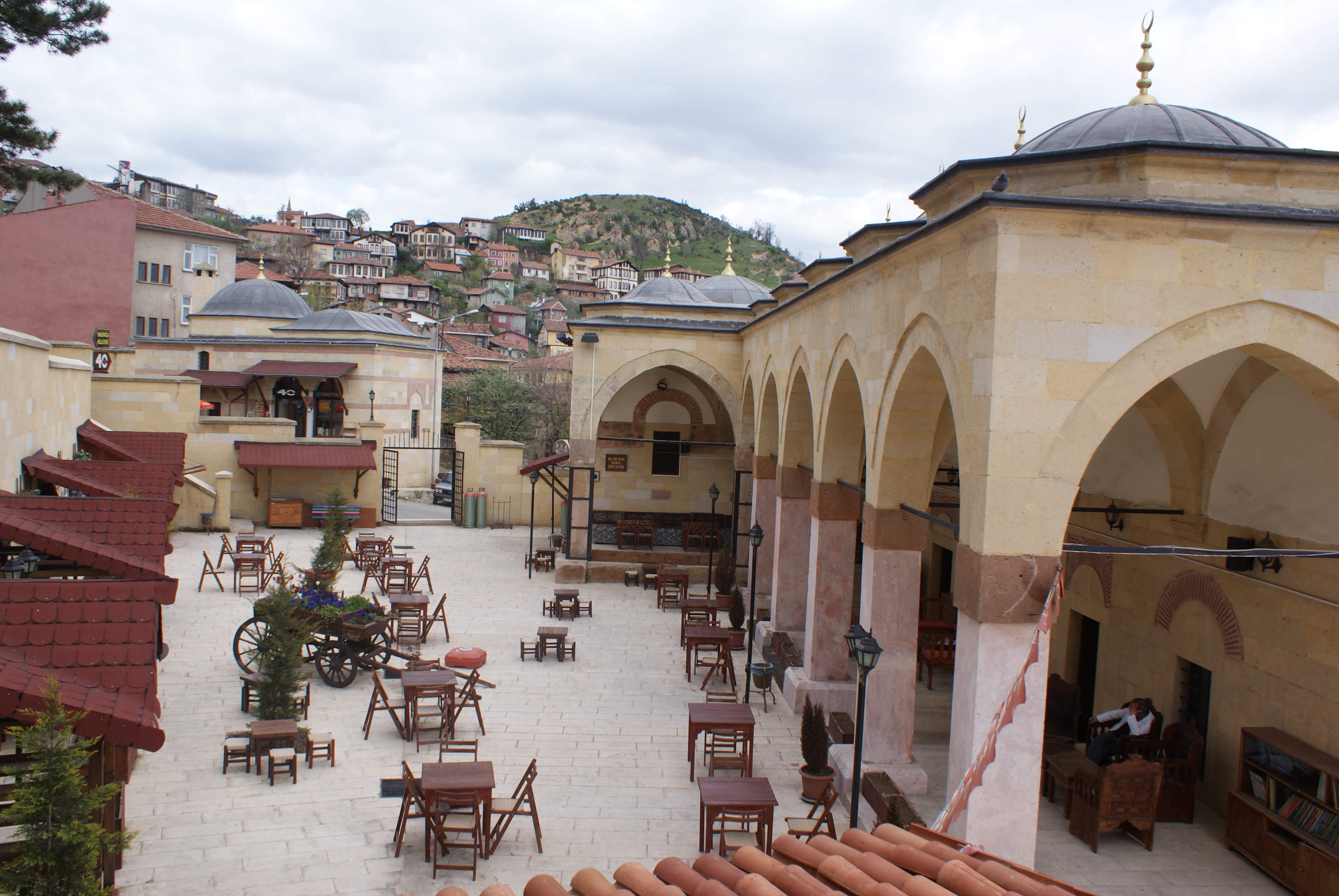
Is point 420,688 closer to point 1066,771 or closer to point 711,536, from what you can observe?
point 1066,771

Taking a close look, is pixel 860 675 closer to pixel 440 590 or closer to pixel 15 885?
pixel 15 885

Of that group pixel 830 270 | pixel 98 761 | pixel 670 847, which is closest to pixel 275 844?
pixel 98 761

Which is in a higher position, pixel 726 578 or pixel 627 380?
pixel 627 380

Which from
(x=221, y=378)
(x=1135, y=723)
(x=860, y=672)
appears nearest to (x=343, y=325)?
(x=221, y=378)

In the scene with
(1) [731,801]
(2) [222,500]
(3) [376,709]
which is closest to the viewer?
(1) [731,801]

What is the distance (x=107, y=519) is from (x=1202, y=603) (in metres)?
9.66

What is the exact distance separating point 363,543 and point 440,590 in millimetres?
2161

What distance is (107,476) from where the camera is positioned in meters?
10.9

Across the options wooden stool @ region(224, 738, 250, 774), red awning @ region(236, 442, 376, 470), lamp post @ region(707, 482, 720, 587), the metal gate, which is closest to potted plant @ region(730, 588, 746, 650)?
lamp post @ region(707, 482, 720, 587)

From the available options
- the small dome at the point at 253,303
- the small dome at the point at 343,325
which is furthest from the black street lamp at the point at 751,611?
the small dome at the point at 253,303

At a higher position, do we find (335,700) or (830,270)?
(830,270)

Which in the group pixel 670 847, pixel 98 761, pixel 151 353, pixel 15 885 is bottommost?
pixel 670 847

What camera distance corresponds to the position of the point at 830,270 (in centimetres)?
1287

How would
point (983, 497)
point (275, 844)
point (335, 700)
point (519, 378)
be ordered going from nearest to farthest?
point (983, 497)
point (275, 844)
point (335, 700)
point (519, 378)
